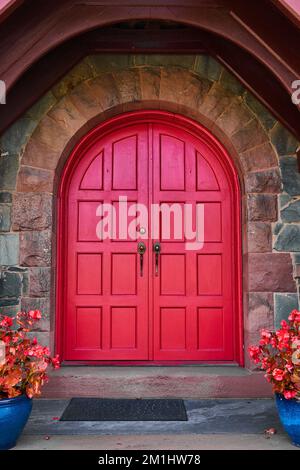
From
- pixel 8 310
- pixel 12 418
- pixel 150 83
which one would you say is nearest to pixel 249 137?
pixel 150 83

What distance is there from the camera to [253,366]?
418 cm

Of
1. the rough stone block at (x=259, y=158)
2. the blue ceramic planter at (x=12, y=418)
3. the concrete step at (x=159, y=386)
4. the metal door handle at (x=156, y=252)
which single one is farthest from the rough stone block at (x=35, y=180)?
the blue ceramic planter at (x=12, y=418)

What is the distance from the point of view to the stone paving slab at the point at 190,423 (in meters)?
3.31

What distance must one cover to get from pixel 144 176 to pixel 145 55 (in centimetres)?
112

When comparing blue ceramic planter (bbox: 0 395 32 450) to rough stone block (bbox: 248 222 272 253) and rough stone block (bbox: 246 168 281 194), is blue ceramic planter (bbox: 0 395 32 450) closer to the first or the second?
rough stone block (bbox: 248 222 272 253)

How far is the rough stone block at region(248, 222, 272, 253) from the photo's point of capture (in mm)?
4328

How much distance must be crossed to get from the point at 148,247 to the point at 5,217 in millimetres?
1333

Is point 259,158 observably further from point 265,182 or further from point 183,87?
point 183,87

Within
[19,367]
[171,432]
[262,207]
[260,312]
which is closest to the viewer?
[19,367]

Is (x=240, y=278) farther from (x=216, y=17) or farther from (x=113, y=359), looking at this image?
(x=216, y=17)

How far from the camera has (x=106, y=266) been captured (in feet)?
15.2

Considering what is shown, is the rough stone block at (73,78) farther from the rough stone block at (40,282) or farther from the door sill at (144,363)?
the door sill at (144,363)

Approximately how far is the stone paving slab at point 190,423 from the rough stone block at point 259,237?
4.28ft
